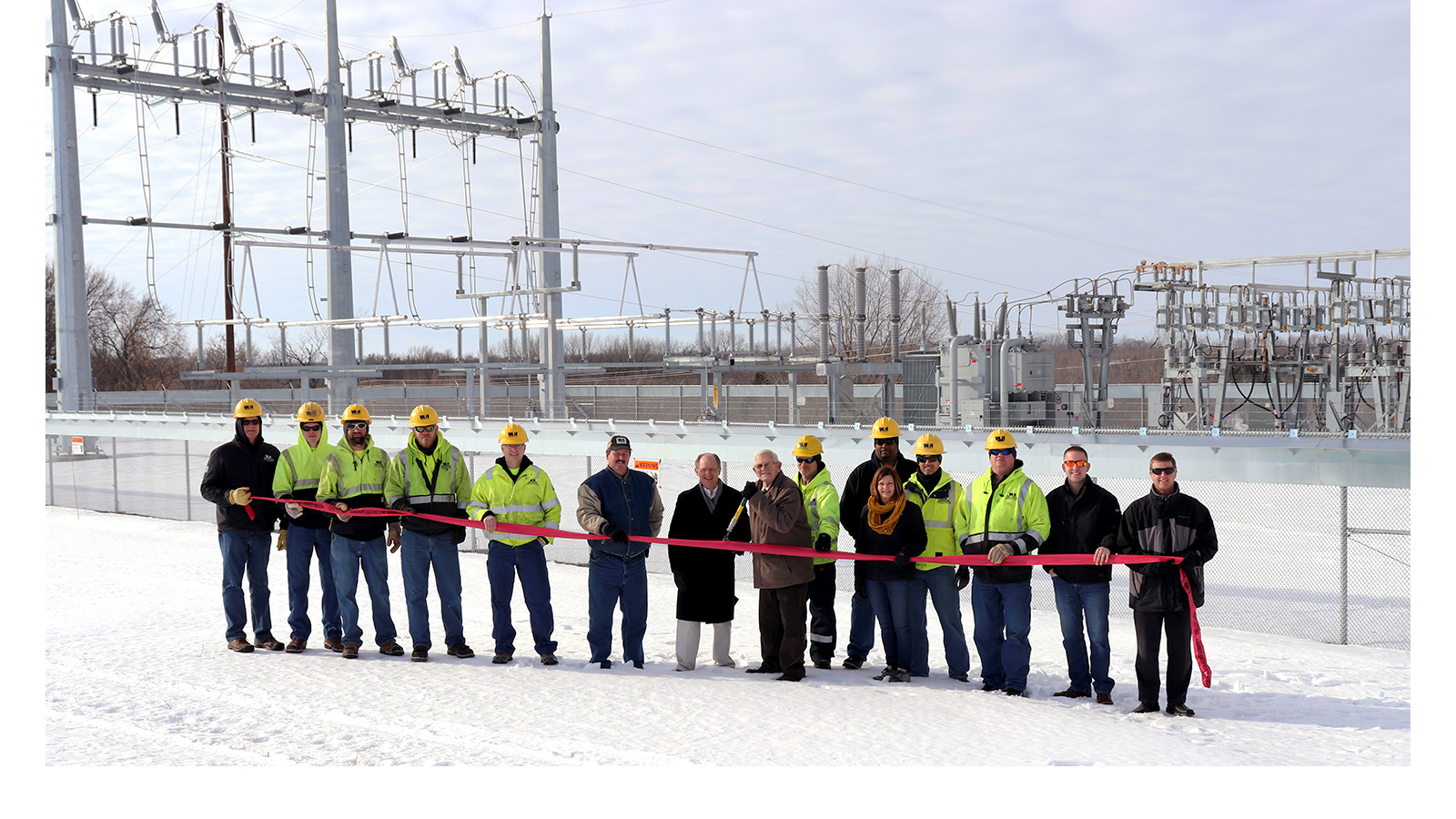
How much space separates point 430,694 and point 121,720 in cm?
190

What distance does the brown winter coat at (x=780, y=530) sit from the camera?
25.8 feet

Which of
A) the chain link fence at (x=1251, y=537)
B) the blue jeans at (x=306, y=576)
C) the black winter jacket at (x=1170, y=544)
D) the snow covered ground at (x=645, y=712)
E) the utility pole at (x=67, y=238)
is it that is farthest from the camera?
the utility pole at (x=67, y=238)

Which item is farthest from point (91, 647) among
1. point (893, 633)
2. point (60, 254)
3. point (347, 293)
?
point (60, 254)

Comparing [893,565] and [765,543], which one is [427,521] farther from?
[893,565]

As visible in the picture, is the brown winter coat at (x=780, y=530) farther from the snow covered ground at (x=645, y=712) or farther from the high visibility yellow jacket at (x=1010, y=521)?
the high visibility yellow jacket at (x=1010, y=521)

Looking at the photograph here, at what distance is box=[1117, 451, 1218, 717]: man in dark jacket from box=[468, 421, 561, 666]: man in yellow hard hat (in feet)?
13.9

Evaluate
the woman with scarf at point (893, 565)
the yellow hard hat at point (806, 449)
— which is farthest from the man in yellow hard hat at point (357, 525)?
the woman with scarf at point (893, 565)

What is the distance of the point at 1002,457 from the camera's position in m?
7.65

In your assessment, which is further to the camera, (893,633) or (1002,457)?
(893,633)

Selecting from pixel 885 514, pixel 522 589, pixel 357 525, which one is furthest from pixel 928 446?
pixel 357 525

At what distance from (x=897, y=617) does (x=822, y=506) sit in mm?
995

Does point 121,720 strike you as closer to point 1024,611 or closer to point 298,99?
point 1024,611

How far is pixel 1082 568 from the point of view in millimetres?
7504

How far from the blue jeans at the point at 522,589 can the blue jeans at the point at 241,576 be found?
203 centimetres
